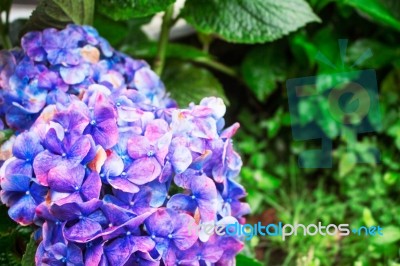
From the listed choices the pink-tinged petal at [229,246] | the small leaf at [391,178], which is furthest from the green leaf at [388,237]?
the pink-tinged petal at [229,246]

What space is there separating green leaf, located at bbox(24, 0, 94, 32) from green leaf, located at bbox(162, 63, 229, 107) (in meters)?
0.27

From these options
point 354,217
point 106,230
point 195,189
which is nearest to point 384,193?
point 354,217

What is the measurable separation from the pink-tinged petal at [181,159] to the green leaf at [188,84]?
16.7 inches

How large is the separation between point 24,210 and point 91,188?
100 millimetres

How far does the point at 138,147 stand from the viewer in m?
0.80

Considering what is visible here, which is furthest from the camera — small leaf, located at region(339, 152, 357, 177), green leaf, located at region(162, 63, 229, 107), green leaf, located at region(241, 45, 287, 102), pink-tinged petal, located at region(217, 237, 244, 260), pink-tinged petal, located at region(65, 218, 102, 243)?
green leaf, located at region(241, 45, 287, 102)

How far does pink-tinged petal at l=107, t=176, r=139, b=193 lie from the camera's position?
0.77m

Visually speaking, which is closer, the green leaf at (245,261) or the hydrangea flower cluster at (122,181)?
the hydrangea flower cluster at (122,181)

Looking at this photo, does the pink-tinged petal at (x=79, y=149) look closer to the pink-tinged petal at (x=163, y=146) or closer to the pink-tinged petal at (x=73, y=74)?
the pink-tinged petal at (x=163, y=146)

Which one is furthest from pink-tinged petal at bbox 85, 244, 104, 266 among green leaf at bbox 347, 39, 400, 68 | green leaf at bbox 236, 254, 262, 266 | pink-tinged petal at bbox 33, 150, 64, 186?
green leaf at bbox 347, 39, 400, 68

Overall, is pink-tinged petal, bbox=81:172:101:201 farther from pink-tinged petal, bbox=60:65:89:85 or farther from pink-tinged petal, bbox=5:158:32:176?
pink-tinged petal, bbox=60:65:89:85

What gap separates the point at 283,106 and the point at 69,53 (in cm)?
79

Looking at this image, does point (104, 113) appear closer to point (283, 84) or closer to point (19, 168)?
point (19, 168)

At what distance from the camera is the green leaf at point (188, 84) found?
4.13ft
